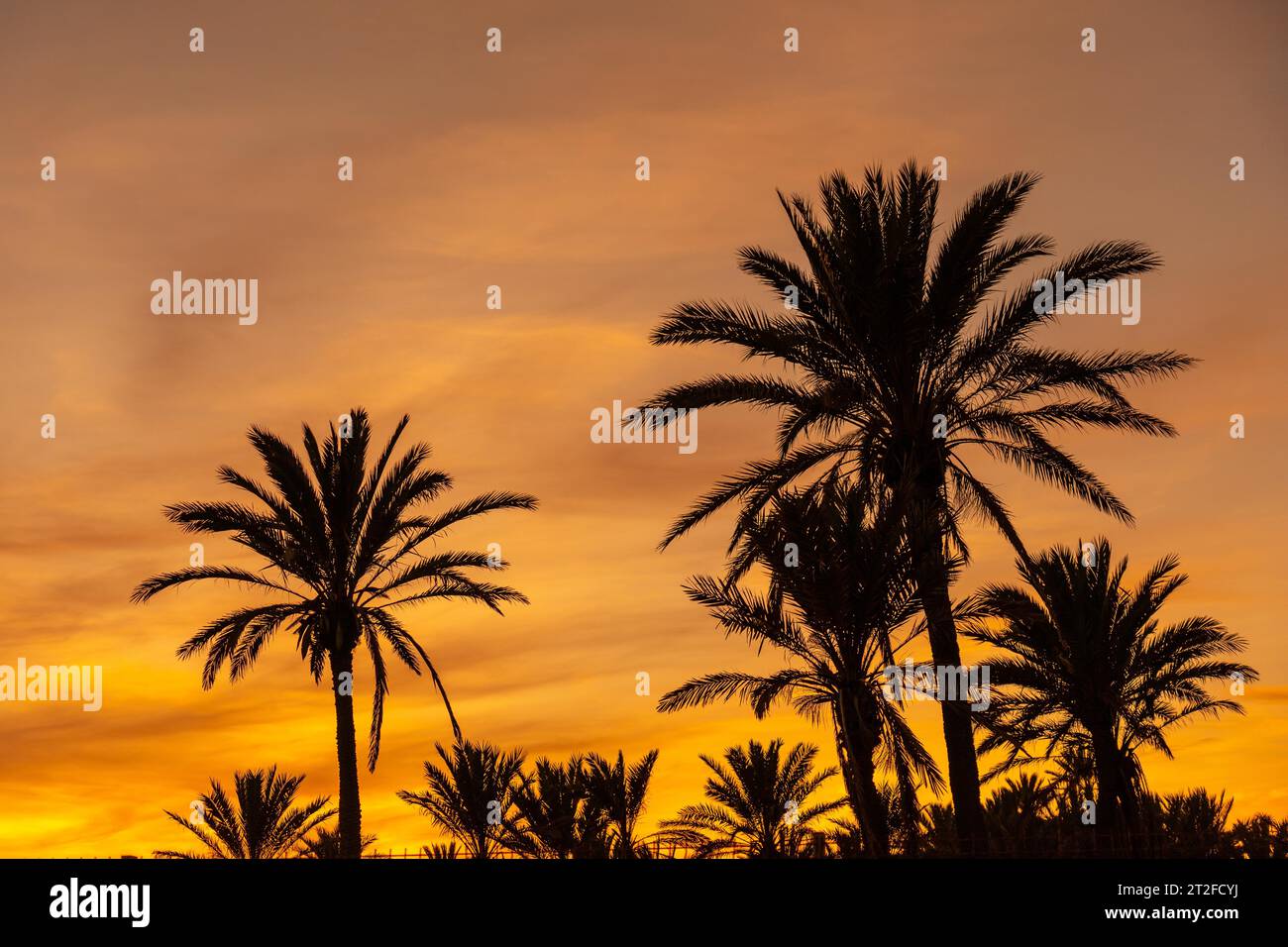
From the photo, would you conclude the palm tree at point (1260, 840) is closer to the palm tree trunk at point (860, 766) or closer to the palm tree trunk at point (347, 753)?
the palm tree trunk at point (860, 766)

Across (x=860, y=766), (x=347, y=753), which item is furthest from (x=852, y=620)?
(x=347, y=753)

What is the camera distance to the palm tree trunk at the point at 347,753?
26391 mm

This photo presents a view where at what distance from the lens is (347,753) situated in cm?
2686

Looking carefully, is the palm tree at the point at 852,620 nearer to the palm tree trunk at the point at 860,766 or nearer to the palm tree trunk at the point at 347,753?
the palm tree trunk at the point at 860,766

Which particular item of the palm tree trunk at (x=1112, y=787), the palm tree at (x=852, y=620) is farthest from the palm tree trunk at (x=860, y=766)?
the palm tree trunk at (x=1112, y=787)

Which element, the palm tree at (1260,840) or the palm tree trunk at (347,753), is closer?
the palm tree at (1260,840)

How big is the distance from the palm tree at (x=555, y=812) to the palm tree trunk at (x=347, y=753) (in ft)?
17.4

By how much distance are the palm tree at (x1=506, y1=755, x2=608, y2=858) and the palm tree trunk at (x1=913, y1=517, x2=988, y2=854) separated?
37.6 feet

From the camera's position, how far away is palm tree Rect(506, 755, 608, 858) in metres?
31.0

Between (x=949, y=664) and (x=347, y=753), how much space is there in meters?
12.5

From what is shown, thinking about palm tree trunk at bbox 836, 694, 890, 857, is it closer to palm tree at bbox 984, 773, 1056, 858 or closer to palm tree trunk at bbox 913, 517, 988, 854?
palm tree trunk at bbox 913, 517, 988, 854

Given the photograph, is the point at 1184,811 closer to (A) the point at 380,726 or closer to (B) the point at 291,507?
(A) the point at 380,726

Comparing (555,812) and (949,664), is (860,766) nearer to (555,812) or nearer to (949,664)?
(949,664)
